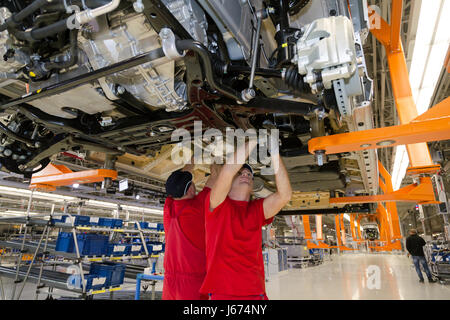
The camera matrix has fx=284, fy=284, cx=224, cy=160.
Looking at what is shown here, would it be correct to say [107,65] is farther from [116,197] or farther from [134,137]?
[116,197]

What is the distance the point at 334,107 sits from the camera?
1649 millimetres

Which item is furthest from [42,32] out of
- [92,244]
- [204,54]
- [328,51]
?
[92,244]

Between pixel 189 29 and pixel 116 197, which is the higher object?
pixel 116 197

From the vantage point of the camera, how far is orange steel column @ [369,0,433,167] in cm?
283

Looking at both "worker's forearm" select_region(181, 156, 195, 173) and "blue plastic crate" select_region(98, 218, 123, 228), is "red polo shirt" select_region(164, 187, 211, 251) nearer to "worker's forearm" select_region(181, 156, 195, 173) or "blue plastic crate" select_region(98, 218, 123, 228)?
"worker's forearm" select_region(181, 156, 195, 173)

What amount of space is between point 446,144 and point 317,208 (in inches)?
447

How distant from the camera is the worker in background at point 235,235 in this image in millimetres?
1635

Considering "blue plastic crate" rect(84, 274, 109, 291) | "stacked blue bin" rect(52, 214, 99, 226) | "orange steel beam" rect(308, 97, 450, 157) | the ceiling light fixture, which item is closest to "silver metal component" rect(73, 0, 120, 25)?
"orange steel beam" rect(308, 97, 450, 157)

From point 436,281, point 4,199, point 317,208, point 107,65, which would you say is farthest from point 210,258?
point 4,199

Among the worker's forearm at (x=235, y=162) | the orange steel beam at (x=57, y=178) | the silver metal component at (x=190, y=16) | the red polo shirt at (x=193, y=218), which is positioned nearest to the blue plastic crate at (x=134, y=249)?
the orange steel beam at (x=57, y=178)

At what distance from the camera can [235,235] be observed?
1779mm

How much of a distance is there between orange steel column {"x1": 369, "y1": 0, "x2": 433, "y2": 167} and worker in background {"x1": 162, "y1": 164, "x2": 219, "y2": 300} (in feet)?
7.06

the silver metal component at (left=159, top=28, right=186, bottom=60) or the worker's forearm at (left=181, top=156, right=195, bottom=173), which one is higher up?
the silver metal component at (left=159, top=28, right=186, bottom=60)

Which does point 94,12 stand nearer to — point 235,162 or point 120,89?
point 120,89
